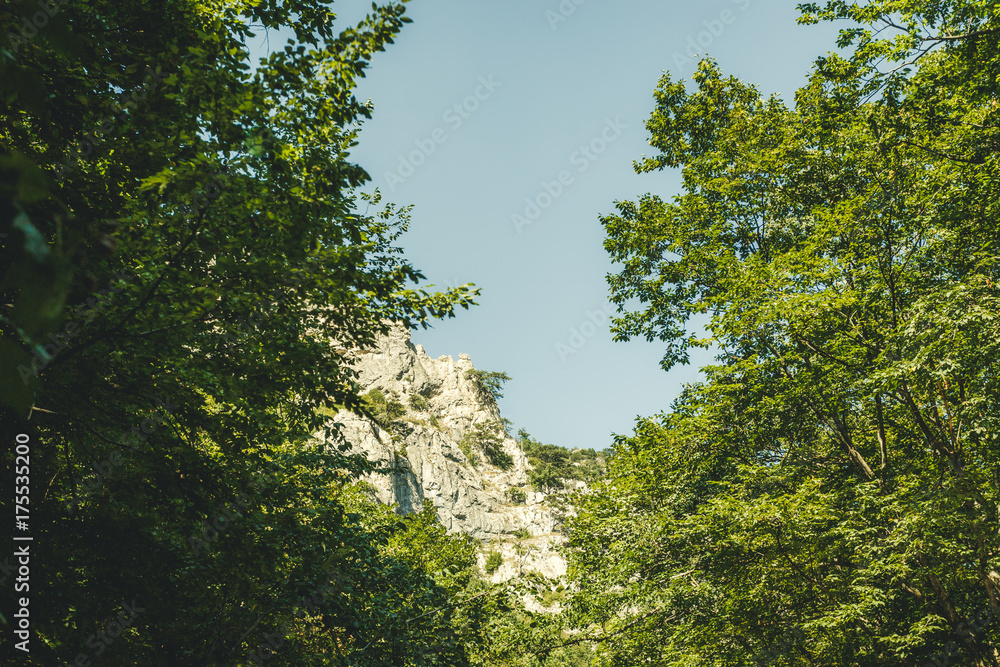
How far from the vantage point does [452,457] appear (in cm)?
8588

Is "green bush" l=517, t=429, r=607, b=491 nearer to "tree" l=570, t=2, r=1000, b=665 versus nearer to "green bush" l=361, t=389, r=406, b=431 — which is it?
"green bush" l=361, t=389, r=406, b=431

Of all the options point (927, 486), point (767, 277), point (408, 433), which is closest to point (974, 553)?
point (927, 486)

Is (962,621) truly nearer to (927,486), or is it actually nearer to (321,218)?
(927,486)

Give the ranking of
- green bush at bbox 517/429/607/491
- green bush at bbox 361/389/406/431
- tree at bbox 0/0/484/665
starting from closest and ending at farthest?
tree at bbox 0/0/484/665 < green bush at bbox 361/389/406/431 < green bush at bbox 517/429/607/491

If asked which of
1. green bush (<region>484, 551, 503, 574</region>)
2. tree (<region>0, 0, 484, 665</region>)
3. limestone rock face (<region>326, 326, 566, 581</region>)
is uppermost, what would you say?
limestone rock face (<region>326, 326, 566, 581</region>)

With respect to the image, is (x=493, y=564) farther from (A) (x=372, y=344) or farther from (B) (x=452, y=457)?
(B) (x=452, y=457)

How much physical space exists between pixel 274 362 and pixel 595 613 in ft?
25.5

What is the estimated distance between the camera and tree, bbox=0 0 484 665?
13.4ft

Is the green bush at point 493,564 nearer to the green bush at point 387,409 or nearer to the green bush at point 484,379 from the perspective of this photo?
the green bush at point 387,409

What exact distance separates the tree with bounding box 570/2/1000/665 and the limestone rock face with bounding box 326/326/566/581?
55178 millimetres

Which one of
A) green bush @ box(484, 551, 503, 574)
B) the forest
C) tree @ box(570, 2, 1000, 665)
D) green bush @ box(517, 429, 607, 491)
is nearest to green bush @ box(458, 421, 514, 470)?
green bush @ box(517, 429, 607, 491)

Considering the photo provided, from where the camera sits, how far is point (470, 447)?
96.8m

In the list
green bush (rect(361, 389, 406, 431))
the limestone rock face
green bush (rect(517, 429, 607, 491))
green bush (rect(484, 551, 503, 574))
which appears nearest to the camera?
green bush (rect(484, 551, 503, 574))

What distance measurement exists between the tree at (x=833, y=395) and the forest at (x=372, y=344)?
0.07 m
